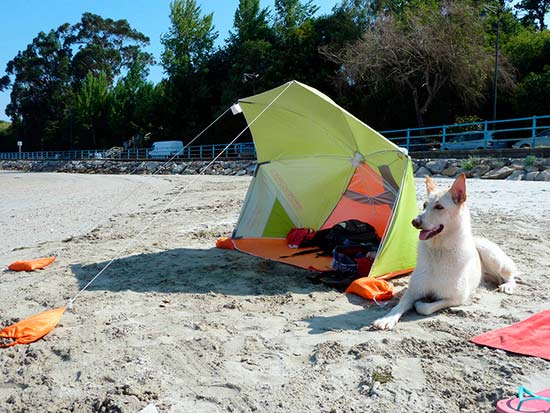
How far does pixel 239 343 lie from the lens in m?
3.57

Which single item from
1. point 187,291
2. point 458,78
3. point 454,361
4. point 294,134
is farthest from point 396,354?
point 458,78

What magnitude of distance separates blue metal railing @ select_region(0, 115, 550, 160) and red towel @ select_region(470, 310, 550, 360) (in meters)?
3.35

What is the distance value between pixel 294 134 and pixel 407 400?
4.70 meters

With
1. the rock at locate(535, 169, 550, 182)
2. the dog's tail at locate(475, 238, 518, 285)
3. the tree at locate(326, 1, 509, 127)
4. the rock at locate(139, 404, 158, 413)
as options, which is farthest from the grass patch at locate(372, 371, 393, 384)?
the tree at locate(326, 1, 509, 127)

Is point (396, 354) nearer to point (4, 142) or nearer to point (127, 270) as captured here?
point (127, 270)

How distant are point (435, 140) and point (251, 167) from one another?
10078mm

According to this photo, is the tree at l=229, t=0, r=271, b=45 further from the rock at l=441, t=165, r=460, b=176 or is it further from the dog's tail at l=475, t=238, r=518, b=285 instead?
the dog's tail at l=475, t=238, r=518, b=285

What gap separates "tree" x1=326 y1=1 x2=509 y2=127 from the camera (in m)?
24.9

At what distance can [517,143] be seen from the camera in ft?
65.2

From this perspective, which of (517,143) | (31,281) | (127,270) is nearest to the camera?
(31,281)

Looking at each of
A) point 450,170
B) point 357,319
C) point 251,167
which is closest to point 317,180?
point 357,319

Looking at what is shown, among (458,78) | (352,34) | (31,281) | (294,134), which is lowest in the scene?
(31,281)

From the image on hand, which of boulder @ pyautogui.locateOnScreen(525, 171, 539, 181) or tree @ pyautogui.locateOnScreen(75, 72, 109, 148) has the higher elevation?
tree @ pyautogui.locateOnScreen(75, 72, 109, 148)

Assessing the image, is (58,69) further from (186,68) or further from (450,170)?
(450,170)
